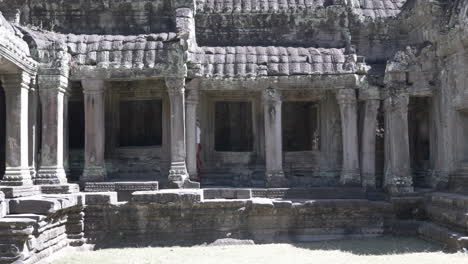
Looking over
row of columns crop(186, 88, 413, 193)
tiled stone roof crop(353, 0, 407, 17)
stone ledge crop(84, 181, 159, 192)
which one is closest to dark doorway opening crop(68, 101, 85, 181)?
stone ledge crop(84, 181, 159, 192)

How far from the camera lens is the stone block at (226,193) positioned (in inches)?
476

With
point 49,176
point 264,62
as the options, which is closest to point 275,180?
point 264,62

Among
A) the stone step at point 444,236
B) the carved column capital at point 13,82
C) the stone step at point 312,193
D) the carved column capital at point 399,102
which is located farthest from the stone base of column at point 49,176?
the stone step at point 444,236

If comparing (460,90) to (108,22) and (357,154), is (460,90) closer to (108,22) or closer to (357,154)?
(357,154)

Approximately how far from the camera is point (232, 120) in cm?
1521

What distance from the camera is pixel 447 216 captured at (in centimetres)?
1083

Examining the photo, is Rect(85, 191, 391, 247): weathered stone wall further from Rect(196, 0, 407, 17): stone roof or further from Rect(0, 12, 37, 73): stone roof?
Rect(196, 0, 407, 17): stone roof

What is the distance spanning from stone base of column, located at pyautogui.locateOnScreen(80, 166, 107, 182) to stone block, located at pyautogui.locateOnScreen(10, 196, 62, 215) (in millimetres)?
3049

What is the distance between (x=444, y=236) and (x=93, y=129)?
8.54 m

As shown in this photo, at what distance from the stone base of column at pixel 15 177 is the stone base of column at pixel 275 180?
584 centimetres

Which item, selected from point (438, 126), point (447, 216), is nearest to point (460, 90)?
point (438, 126)

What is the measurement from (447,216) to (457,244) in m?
1.07

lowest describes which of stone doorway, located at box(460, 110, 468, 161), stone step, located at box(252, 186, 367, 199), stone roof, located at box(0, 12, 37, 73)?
stone step, located at box(252, 186, 367, 199)

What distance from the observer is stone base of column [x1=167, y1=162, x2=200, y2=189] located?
12.6 metres
